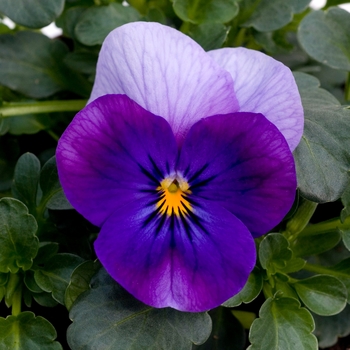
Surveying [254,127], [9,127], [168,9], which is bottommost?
[9,127]

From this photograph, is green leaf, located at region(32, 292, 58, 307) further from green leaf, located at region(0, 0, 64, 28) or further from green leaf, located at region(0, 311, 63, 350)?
green leaf, located at region(0, 0, 64, 28)

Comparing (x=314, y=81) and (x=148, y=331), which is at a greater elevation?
(x=314, y=81)

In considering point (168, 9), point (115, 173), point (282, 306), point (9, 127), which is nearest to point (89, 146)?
point (115, 173)

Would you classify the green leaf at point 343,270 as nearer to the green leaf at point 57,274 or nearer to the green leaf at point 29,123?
the green leaf at point 57,274

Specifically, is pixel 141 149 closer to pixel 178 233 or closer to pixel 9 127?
→ pixel 178 233

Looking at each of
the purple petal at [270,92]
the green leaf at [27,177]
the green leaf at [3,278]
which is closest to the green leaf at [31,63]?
the green leaf at [27,177]
